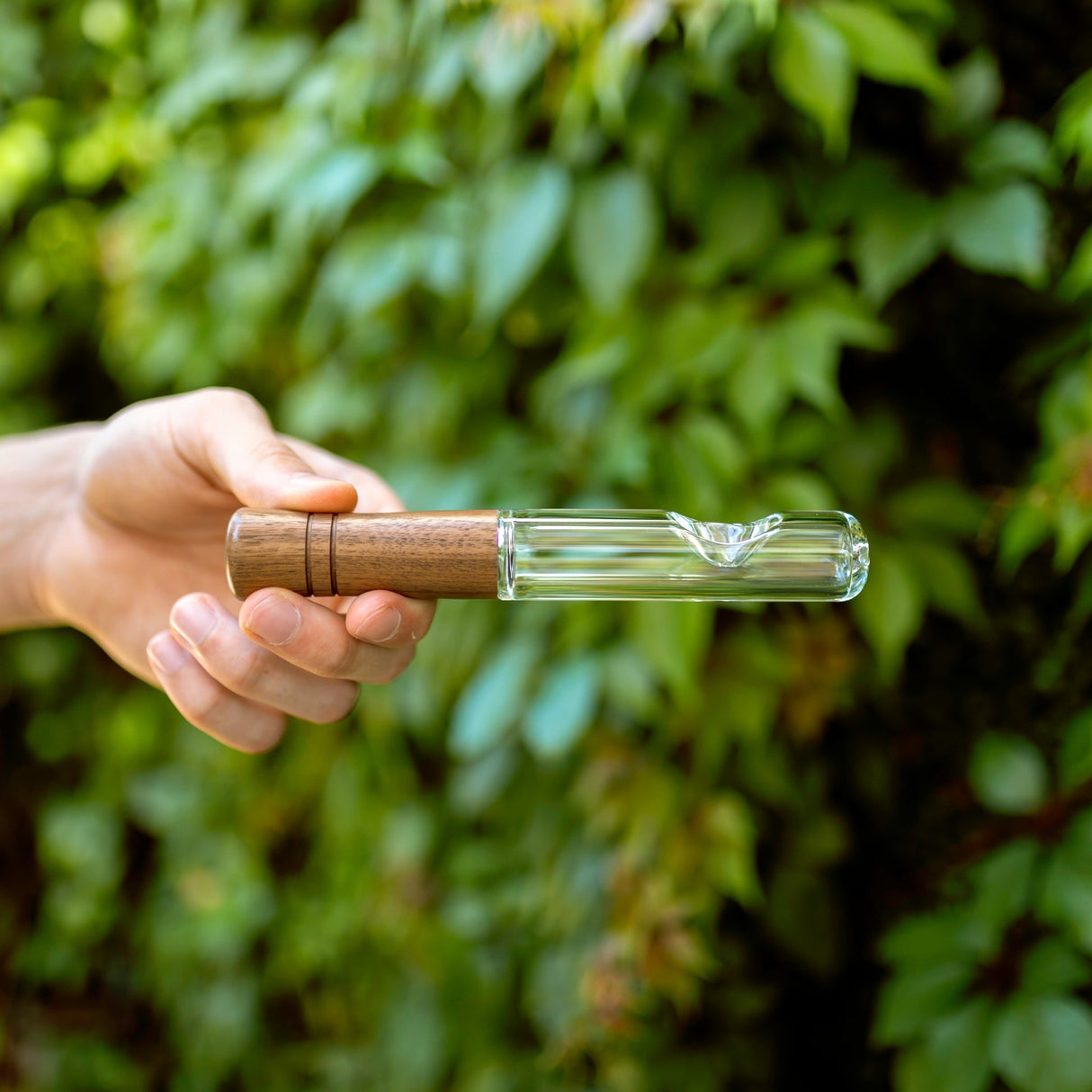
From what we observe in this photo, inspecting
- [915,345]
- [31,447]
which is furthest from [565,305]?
[31,447]

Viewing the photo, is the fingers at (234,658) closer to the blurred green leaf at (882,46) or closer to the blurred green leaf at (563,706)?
the blurred green leaf at (563,706)

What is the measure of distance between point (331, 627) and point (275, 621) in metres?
0.03

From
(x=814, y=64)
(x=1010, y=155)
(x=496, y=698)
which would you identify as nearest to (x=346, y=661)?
(x=496, y=698)

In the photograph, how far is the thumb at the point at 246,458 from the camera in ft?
1.60

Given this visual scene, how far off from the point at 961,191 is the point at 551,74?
1.15 feet

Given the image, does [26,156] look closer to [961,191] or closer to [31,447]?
[31,447]

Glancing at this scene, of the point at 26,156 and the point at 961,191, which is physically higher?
the point at 26,156

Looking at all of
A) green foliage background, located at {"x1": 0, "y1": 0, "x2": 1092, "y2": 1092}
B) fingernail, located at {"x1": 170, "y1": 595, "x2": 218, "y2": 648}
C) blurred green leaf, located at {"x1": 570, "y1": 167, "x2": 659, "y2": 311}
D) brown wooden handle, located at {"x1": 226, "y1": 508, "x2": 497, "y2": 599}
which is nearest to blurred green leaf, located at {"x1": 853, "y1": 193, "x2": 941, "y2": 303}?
green foliage background, located at {"x1": 0, "y1": 0, "x2": 1092, "y2": 1092}

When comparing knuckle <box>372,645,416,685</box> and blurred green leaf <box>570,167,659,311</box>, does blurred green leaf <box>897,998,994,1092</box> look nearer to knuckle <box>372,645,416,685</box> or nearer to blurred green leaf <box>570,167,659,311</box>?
knuckle <box>372,645,416,685</box>

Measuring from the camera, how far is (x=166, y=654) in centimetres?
60

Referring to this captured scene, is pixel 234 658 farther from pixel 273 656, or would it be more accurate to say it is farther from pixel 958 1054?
pixel 958 1054

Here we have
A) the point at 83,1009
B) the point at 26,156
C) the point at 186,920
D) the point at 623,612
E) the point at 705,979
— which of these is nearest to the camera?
the point at 623,612

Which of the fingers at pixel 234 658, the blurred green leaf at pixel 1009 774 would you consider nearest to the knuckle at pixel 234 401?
the fingers at pixel 234 658

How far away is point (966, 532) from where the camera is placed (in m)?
0.85
